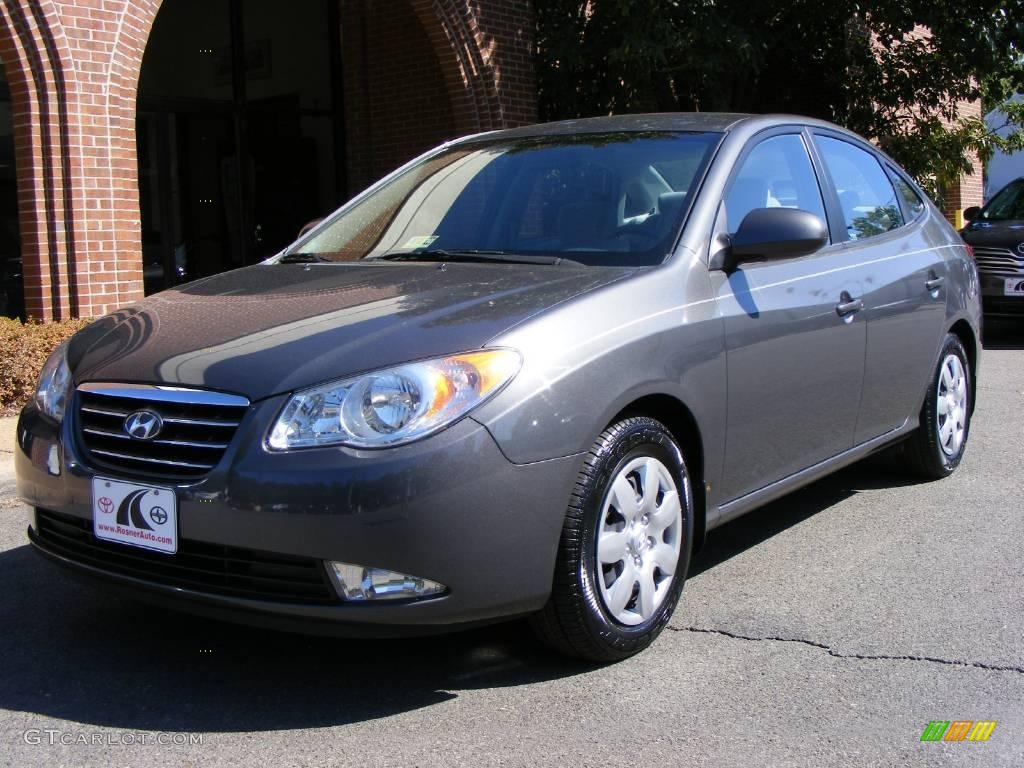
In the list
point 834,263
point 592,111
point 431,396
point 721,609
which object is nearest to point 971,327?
point 834,263

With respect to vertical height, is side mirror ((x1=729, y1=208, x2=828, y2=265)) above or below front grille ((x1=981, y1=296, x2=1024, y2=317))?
above

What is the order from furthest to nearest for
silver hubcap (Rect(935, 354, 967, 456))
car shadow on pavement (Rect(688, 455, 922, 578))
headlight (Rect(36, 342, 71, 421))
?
Result: 1. silver hubcap (Rect(935, 354, 967, 456))
2. car shadow on pavement (Rect(688, 455, 922, 578))
3. headlight (Rect(36, 342, 71, 421))

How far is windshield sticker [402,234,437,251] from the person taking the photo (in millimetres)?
4377

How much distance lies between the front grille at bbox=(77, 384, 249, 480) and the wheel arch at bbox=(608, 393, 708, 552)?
1.18 meters

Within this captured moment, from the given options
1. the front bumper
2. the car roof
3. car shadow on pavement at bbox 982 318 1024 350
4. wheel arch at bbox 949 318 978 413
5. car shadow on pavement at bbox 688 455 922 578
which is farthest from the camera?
car shadow on pavement at bbox 982 318 1024 350

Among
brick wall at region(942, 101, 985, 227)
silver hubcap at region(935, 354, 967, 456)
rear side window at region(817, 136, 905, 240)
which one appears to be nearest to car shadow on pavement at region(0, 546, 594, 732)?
rear side window at region(817, 136, 905, 240)

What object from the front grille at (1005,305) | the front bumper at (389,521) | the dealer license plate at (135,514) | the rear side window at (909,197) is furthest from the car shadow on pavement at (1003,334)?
the dealer license plate at (135,514)

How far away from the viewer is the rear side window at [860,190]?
16.3ft

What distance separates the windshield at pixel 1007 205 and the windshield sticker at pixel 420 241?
10219 mm

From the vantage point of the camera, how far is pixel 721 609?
402 centimetres

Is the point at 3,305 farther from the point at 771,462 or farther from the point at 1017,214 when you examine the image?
the point at 1017,214

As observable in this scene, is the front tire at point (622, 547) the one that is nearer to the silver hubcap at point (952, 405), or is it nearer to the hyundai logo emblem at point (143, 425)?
the hyundai logo emblem at point (143, 425)

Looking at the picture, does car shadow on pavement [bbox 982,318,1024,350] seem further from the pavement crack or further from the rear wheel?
the pavement crack

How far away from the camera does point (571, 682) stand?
340 cm
